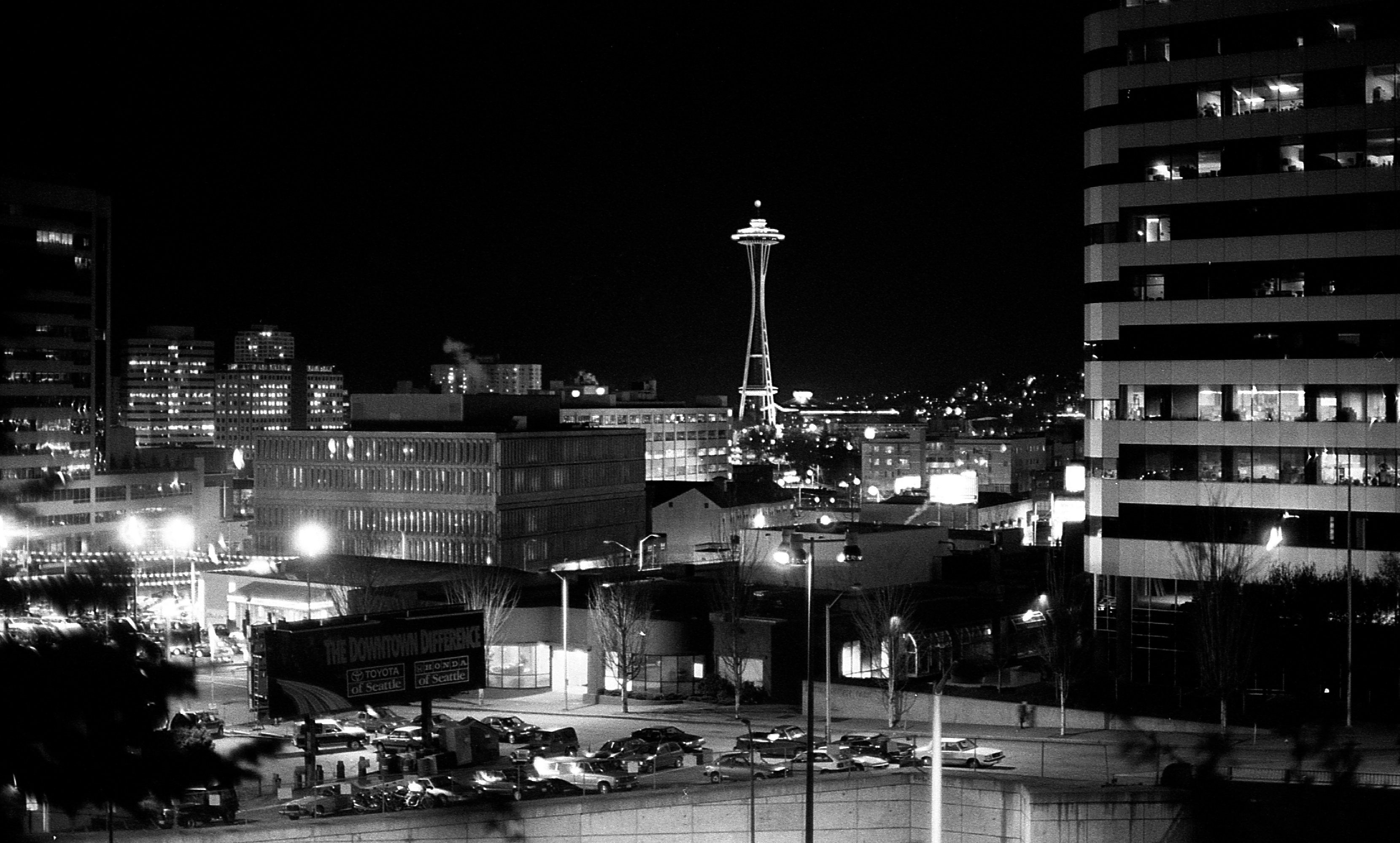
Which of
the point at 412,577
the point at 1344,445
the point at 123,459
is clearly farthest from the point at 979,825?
the point at 123,459

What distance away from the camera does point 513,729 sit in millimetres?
29281

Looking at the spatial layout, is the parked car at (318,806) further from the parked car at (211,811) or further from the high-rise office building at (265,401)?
the high-rise office building at (265,401)

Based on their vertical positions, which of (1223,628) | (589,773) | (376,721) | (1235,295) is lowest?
(376,721)

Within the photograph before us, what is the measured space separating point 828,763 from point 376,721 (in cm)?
1190

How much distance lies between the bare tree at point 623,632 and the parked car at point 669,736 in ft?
18.4

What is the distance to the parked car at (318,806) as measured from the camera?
21.0m

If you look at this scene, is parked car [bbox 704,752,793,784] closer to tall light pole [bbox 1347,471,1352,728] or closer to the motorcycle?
the motorcycle

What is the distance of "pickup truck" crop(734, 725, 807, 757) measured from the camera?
Answer: 83.0 feet

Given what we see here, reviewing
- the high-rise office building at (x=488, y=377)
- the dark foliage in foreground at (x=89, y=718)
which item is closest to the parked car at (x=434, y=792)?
the dark foliage in foreground at (x=89, y=718)

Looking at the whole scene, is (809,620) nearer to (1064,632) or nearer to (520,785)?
(520,785)

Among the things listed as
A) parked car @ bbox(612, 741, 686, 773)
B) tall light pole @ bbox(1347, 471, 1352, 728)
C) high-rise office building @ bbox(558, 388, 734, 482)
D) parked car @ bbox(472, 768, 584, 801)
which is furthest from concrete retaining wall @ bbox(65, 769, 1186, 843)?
high-rise office building @ bbox(558, 388, 734, 482)

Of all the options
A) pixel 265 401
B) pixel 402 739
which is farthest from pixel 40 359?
pixel 265 401

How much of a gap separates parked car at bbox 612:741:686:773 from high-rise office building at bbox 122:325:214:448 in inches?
5808

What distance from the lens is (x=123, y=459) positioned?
87.7 meters
